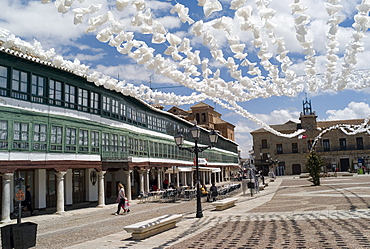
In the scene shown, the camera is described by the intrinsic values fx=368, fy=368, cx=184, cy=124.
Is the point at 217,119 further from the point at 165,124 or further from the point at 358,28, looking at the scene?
the point at 358,28

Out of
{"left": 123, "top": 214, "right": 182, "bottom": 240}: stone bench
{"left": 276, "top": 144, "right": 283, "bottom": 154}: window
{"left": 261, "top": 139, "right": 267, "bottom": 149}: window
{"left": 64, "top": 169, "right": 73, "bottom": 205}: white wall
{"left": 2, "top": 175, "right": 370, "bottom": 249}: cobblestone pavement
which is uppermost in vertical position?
{"left": 261, "top": 139, "right": 267, "bottom": 149}: window

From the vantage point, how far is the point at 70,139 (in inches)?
819

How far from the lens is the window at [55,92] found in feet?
64.8

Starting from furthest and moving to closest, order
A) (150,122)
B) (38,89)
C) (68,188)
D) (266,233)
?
1. (150,122)
2. (68,188)
3. (38,89)
4. (266,233)

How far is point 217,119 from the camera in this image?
86.6 metres

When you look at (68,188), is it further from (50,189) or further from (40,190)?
(40,190)

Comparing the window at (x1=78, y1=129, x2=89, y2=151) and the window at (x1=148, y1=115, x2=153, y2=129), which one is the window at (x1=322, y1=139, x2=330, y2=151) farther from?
the window at (x1=78, y1=129, x2=89, y2=151)

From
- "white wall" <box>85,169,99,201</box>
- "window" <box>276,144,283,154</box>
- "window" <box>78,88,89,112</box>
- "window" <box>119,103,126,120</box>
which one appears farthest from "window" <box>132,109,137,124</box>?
"window" <box>276,144,283,154</box>

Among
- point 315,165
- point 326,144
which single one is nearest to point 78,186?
point 315,165

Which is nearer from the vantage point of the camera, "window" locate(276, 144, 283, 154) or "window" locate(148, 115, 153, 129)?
"window" locate(148, 115, 153, 129)

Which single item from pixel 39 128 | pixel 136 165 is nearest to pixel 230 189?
pixel 136 165

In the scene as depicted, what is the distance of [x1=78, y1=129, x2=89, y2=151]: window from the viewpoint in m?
21.6

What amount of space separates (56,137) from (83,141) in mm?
2277

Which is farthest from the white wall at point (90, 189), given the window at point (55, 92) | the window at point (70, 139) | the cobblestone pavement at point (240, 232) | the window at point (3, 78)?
the window at point (3, 78)
